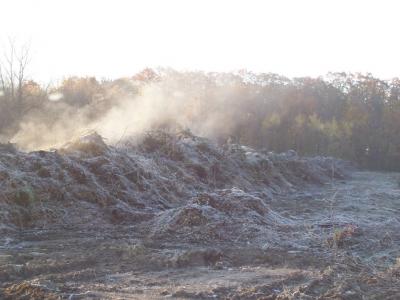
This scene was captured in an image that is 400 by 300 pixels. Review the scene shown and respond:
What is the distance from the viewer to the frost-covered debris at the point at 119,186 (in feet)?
33.3

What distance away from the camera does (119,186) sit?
12.3 meters

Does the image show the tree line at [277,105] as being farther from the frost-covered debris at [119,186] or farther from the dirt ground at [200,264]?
the dirt ground at [200,264]

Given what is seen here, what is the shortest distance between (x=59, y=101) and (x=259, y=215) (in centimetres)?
2942

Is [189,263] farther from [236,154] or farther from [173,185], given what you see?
[236,154]

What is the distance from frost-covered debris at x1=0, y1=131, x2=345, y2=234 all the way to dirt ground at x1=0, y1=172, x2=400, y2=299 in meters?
0.68

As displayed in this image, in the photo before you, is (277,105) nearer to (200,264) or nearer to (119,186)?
(119,186)

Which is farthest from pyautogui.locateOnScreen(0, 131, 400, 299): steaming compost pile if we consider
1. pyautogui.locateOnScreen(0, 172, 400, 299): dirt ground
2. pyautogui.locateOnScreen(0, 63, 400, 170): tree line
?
pyautogui.locateOnScreen(0, 63, 400, 170): tree line

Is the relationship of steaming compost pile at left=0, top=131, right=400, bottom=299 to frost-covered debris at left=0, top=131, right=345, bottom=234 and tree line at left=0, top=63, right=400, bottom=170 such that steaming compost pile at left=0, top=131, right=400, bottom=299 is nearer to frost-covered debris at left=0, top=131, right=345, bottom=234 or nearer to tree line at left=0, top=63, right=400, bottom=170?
frost-covered debris at left=0, top=131, right=345, bottom=234

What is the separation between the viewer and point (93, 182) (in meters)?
11.8

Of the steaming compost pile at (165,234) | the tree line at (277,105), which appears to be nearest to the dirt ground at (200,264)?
the steaming compost pile at (165,234)

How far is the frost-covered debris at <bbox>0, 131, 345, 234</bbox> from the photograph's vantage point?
399 inches

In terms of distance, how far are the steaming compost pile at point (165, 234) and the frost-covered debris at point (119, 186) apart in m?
0.03

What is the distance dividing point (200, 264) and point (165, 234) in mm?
2144

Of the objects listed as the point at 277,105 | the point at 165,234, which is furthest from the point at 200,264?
the point at 277,105
